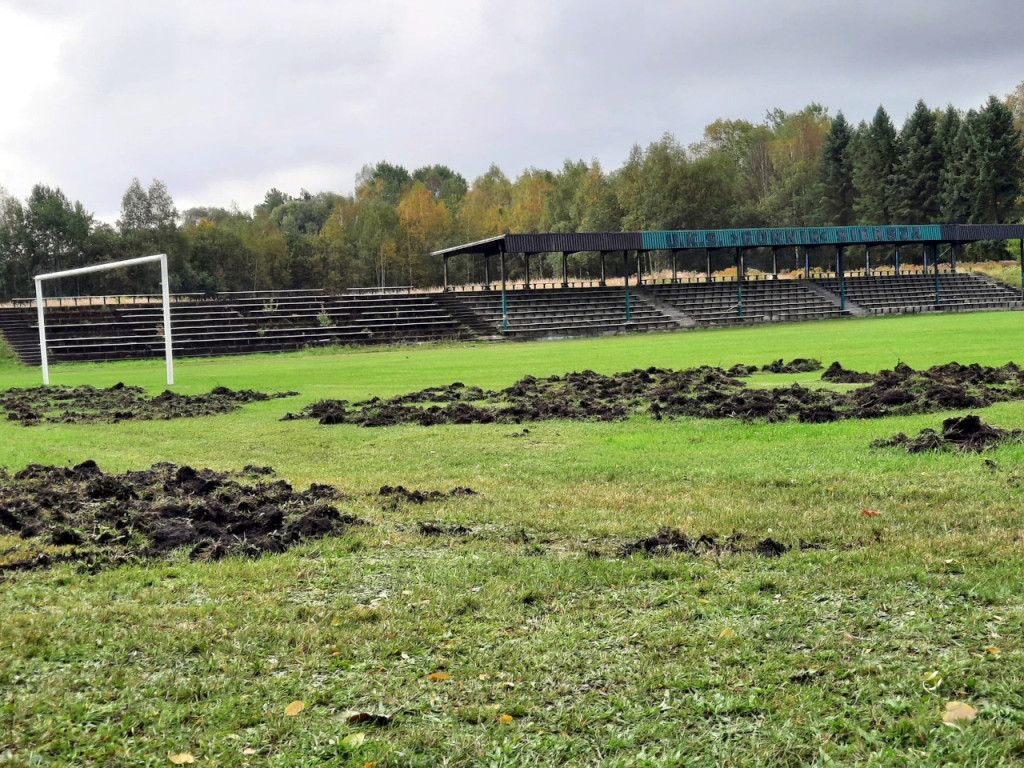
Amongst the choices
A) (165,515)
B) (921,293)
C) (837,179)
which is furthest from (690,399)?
(837,179)

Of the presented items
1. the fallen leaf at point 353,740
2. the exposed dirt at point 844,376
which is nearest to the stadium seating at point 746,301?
the exposed dirt at point 844,376

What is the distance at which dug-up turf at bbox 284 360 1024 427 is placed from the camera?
1411 centimetres

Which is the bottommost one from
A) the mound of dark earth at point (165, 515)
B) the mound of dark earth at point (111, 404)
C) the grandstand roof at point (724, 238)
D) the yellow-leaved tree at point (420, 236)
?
the mound of dark earth at point (111, 404)

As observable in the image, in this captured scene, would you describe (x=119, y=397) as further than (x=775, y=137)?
No

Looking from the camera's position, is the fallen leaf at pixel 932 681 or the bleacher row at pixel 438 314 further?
the bleacher row at pixel 438 314

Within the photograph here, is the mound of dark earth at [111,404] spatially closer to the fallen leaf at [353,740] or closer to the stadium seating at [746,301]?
the fallen leaf at [353,740]

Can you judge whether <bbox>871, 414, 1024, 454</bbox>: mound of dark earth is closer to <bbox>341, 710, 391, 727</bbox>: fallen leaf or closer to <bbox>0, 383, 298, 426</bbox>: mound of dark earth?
<bbox>341, 710, 391, 727</bbox>: fallen leaf

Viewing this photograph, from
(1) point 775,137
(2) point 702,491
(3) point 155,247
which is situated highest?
(1) point 775,137

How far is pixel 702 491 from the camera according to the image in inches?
348

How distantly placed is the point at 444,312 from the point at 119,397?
3133 cm

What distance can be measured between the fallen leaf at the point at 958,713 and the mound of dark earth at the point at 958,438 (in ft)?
21.8

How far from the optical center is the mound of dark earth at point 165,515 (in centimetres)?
715

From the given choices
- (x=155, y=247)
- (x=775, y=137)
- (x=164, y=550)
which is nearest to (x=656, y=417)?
(x=164, y=550)

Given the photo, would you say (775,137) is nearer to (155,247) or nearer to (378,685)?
(155,247)
